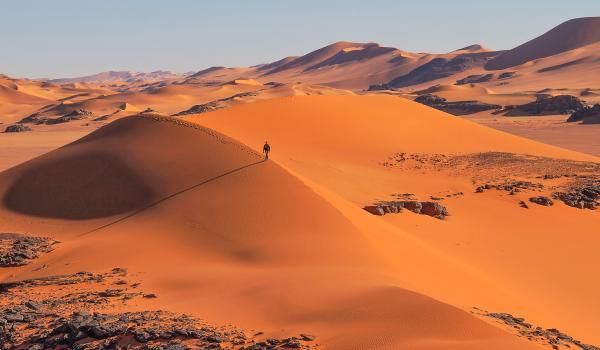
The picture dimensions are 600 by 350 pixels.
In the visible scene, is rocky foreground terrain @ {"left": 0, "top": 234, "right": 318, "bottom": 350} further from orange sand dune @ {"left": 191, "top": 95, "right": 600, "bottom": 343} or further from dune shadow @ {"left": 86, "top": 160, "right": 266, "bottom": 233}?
dune shadow @ {"left": 86, "top": 160, "right": 266, "bottom": 233}

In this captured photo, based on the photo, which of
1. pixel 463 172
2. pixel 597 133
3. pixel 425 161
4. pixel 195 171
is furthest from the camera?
pixel 597 133

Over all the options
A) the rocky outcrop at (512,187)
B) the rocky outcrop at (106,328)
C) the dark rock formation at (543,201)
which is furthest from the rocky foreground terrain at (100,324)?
the rocky outcrop at (512,187)

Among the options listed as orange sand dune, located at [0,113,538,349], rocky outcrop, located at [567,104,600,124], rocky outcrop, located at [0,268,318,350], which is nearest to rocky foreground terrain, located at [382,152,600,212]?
orange sand dune, located at [0,113,538,349]

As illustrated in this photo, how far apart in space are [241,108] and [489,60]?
13324 centimetres

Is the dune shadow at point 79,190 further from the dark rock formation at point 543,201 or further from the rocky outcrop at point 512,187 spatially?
the dark rock formation at point 543,201

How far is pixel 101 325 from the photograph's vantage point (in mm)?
7906

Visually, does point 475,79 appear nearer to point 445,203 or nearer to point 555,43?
point 555,43

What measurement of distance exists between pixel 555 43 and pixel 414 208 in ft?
488

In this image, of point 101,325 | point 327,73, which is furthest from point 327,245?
point 327,73

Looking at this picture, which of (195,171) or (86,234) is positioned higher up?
(195,171)

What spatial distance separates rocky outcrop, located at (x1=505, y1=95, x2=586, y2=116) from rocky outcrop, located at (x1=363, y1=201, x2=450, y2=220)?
4945 centimetres

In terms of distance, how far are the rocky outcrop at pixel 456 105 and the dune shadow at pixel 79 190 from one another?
5588cm

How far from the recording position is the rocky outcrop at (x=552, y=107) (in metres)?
60.6

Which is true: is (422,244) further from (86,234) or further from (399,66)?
(399,66)
